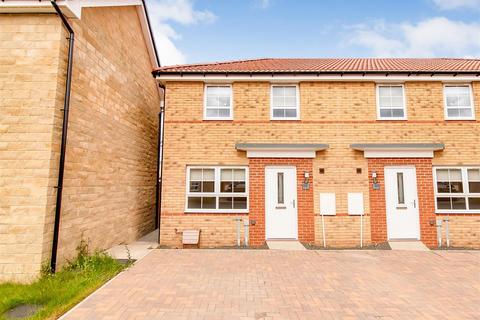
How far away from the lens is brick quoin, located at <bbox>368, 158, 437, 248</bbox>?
8.59m

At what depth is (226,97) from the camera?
30.9 ft

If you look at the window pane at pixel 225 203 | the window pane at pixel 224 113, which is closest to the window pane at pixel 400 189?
the window pane at pixel 225 203

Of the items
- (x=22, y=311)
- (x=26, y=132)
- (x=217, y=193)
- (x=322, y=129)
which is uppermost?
(x=322, y=129)

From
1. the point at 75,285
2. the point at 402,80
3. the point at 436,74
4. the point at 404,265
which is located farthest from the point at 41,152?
the point at 436,74

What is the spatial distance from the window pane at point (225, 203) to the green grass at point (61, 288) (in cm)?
346

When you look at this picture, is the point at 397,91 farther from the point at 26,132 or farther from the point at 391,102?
the point at 26,132

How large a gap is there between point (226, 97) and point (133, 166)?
4124mm

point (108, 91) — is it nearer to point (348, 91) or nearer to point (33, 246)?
point (33, 246)

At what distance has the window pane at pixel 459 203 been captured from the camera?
341 inches

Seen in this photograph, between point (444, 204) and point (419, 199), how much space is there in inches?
32.4

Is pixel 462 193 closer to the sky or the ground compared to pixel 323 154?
closer to the ground

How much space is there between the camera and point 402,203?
8.77 metres

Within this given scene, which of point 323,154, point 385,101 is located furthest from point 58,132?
point 385,101

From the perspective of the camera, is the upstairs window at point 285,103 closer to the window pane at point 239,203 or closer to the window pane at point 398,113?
the window pane at point 239,203
